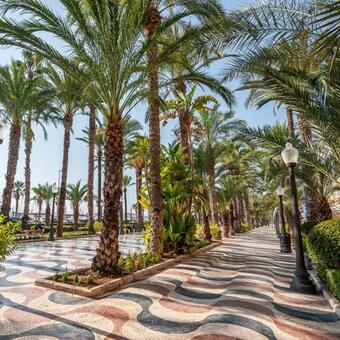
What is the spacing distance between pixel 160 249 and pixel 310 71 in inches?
292

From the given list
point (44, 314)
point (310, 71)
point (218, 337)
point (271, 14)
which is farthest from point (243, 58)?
point (44, 314)

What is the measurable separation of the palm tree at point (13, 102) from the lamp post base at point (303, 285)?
17.9 meters

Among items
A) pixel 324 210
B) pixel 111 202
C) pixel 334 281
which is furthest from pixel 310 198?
pixel 111 202

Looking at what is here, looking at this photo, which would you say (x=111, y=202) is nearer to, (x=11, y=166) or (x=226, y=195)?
(x=11, y=166)

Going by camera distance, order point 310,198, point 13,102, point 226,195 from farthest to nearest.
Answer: point 226,195 → point 13,102 → point 310,198

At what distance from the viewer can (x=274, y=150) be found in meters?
10.8

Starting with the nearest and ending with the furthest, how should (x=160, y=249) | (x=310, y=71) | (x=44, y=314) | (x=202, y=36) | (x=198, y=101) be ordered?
(x=44, y=314)
(x=202, y=36)
(x=310, y=71)
(x=160, y=249)
(x=198, y=101)

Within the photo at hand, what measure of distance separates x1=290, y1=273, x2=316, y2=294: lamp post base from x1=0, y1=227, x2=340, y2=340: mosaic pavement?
198mm

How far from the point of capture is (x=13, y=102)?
59.7 ft

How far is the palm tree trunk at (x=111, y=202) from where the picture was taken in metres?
6.47

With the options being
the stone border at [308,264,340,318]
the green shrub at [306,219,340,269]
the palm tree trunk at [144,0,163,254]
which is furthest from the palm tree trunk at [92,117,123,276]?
the green shrub at [306,219,340,269]

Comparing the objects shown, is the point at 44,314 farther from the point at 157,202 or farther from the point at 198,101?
the point at 198,101

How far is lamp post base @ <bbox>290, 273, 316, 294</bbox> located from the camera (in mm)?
5689

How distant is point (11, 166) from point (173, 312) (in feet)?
59.6
